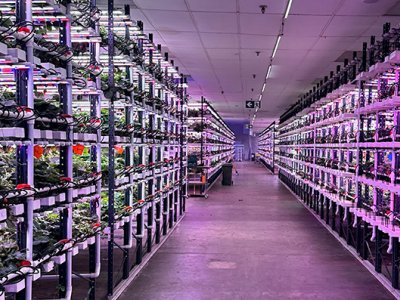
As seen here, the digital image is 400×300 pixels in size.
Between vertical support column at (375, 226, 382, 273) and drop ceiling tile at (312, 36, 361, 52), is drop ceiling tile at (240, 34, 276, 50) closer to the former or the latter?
drop ceiling tile at (312, 36, 361, 52)

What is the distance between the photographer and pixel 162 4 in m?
6.38

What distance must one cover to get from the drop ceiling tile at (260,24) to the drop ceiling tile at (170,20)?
92 centimetres

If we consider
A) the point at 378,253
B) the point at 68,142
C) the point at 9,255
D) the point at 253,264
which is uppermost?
the point at 68,142

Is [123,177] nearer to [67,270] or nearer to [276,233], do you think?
[67,270]

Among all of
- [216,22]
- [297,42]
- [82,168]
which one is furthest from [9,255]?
[297,42]

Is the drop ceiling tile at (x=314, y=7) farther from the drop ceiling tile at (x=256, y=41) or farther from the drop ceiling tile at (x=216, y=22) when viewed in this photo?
the drop ceiling tile at (x=256, y=41)

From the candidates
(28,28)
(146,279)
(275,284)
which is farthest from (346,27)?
(28,28)

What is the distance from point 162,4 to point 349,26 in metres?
3.20

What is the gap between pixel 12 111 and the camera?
2498mm

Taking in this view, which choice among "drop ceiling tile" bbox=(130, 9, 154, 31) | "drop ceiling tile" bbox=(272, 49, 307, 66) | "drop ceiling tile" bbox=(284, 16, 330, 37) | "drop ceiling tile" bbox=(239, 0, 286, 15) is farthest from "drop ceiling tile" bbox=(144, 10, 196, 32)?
"drop ceiling tile" bbox=(272, 49, 307, 66)

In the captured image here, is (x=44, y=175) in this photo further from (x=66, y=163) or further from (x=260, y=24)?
(x=260, y=24)

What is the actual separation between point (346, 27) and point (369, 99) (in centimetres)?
158

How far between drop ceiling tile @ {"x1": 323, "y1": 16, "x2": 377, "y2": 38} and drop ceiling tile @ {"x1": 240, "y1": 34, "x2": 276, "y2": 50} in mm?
1116

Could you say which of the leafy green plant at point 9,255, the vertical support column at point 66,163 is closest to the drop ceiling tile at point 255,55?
the vertical support column at point 66,163
